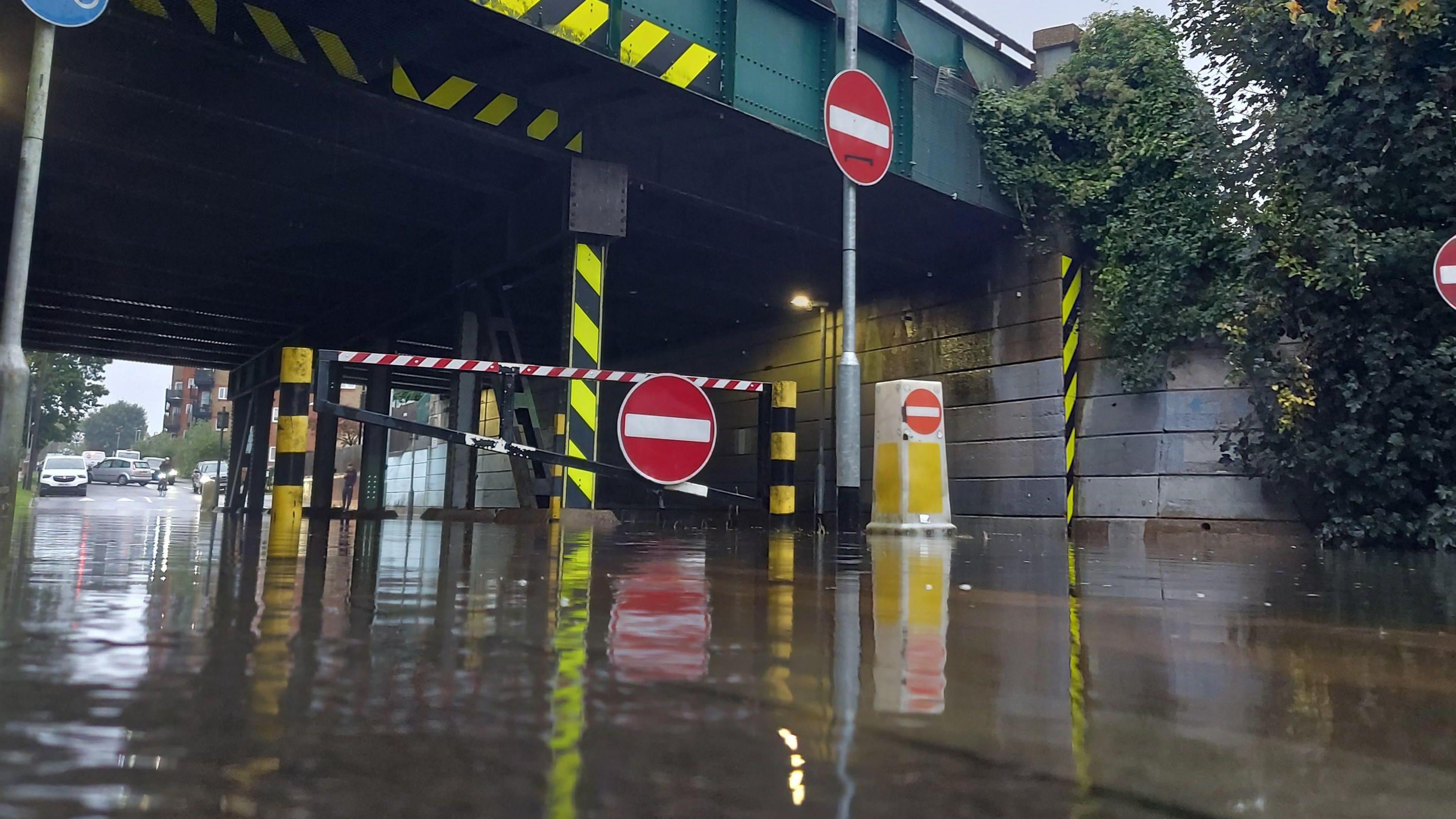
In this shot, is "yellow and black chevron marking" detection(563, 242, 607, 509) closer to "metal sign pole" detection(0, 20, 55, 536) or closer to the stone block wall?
"metal sign pole" detection(0, 20, 55, 536)

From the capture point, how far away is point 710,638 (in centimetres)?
240

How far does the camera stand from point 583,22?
8.86 metres

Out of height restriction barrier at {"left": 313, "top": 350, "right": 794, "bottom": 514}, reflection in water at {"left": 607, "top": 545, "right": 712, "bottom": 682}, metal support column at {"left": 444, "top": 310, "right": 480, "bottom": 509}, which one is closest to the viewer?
reflection in water at {"left": 607, "top": 545, "right": 712, "bottom": 682}

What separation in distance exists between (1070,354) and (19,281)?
1077cm

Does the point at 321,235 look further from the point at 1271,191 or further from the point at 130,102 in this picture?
the point at 1271,191

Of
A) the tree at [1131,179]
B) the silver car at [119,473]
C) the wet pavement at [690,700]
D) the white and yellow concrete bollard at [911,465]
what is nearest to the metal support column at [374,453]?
the tree at [1131,179]

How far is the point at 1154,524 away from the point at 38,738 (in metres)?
11.8

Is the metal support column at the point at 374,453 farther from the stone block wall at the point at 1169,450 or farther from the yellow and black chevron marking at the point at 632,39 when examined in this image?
the stone block wall at the point at 1169,450

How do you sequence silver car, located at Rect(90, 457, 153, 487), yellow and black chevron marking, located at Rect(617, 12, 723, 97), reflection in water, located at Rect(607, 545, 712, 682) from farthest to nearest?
silver car, located at Rect(90, 457, 153, 487) < yellow and black chevron marking, located at Rect(617, 12, 723, 97) < reflection in water, located at Rect(607, 545, 712, 682)

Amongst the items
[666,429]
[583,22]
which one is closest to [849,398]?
[666,429]

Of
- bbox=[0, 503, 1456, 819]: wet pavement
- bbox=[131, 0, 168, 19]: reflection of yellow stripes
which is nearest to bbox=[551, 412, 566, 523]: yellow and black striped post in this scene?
bbox=[131, 0, 168, 19]: reflection of yellow stripes

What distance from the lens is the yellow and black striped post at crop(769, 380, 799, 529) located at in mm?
8781

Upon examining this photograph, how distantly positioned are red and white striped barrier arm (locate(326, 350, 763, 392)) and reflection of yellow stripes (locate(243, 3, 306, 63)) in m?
2.85

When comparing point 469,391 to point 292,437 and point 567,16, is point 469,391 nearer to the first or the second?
point 567,16
